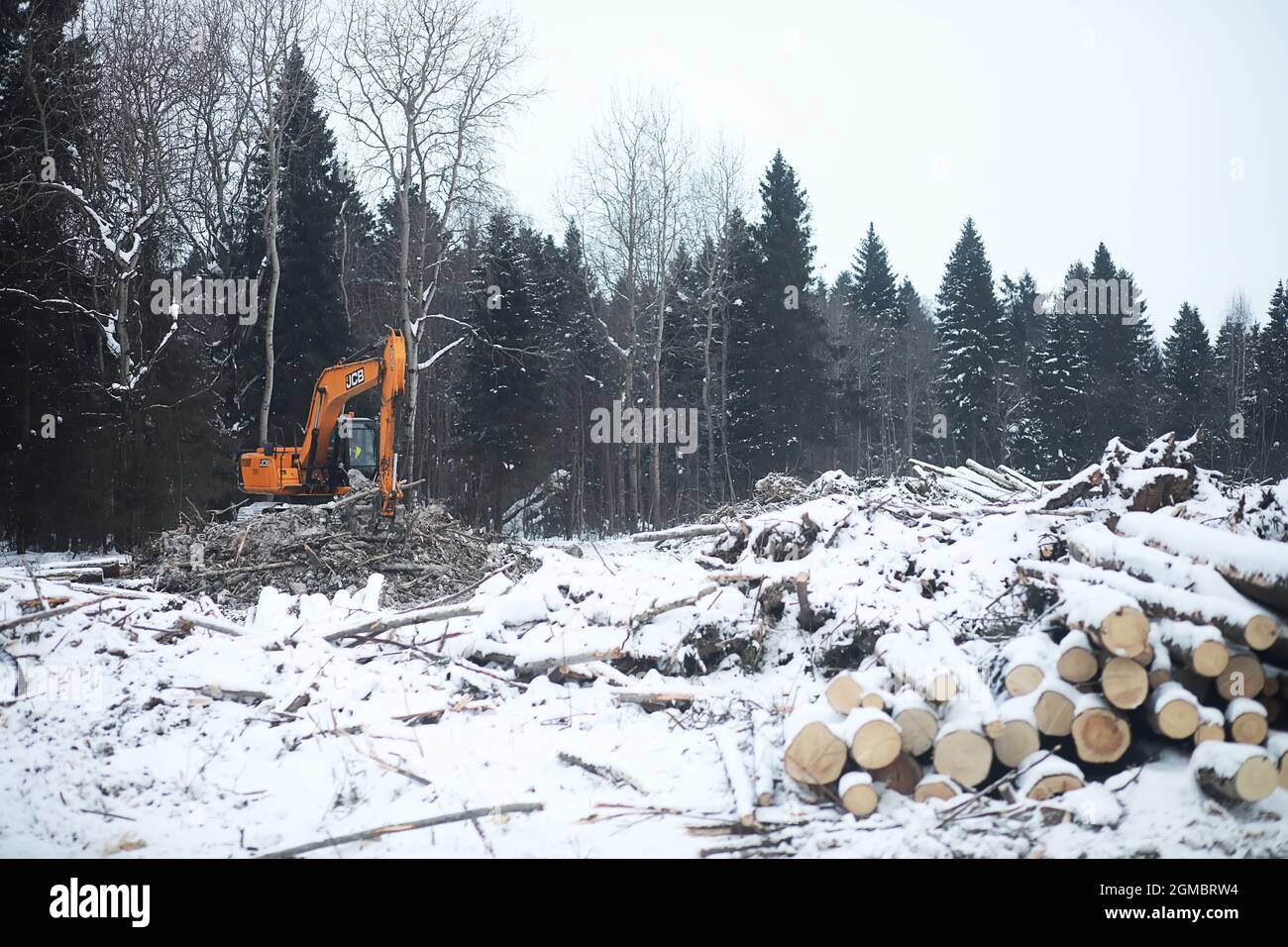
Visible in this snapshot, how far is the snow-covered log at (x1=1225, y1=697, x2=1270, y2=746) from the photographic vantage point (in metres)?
3.94

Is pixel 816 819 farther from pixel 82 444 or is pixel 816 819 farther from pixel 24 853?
pixel 82 444

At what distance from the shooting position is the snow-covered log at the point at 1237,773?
374 centimetres

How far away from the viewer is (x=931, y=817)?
3934mm

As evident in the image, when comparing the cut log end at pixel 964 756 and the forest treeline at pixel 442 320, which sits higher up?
the forest treeline at pixel 442 320

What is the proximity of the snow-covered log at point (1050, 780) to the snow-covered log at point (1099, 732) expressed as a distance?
5.0 inches

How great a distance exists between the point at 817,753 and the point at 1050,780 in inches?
43.7

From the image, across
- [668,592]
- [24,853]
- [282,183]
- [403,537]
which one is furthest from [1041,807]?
[282,183]

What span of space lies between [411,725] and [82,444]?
17.6 m

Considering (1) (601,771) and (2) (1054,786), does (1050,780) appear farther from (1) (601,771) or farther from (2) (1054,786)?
(1) (601,771)

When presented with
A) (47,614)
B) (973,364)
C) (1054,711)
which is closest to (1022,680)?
(1054,711)

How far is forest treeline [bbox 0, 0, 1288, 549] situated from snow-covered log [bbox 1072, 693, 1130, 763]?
16.3 meters

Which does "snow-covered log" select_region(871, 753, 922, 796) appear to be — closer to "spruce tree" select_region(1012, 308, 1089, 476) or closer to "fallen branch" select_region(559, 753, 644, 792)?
"fallen branch" select_region(559, 753, 644, 792)

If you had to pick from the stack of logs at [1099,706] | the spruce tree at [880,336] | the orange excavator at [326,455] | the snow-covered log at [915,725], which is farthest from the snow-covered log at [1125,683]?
the spruce tree at [880,336]

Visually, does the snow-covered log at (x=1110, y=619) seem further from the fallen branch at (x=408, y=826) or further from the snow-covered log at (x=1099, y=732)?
the fallen branch at (x=408, y=826)
